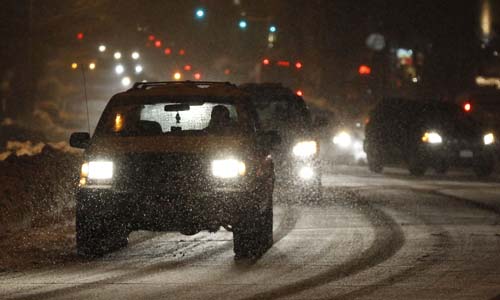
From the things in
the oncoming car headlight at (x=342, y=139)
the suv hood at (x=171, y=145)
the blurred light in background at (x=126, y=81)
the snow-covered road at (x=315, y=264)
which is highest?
the blurred light in background at (x=126, y=81)

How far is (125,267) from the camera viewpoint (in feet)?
39.7

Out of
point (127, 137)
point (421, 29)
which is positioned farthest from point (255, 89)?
point (421, 29)

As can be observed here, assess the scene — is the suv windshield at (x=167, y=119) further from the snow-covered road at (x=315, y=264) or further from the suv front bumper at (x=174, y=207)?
the snow-covered road at (x=315, y=264)

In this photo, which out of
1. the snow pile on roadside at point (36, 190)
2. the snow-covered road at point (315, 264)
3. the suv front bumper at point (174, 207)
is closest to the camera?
the snow-covered road at point (315, 264)

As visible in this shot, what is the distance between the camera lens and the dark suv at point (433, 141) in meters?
27.2

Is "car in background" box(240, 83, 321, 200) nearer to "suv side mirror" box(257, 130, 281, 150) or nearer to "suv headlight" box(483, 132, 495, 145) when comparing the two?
"suv side mirror" box(257, 130, 281, 150)

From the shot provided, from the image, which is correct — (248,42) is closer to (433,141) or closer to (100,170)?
(433,141)

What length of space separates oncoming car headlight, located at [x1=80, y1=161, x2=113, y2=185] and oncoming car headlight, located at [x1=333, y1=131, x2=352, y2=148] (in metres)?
22.3

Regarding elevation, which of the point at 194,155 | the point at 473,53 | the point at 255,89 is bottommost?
the point at 194,155

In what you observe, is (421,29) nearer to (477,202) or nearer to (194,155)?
(477,202)

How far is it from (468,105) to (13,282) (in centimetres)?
2400

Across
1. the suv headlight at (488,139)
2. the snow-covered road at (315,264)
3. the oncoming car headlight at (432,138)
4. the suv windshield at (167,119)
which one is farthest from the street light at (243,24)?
the suv windshield at (167,119)

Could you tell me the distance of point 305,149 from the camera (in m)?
20.3

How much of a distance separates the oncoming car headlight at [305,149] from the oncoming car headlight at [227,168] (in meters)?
7.83
